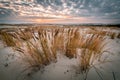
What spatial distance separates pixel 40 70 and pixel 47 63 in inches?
6.0

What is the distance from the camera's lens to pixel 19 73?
5.21ft

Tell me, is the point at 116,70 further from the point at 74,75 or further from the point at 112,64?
the point at 74,75

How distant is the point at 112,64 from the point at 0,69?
1673 millimetres

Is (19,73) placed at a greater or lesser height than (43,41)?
lesser

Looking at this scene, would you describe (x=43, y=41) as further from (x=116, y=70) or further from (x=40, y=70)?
(x=116, y=70)

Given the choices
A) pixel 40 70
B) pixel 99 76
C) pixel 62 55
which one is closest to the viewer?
pixel 99 76

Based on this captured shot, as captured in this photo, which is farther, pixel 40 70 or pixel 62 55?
pixel 62 55

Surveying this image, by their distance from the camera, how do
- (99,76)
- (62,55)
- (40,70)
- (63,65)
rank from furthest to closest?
1. (62,55)
2. (63,65)
3. (40,70)
4. (99,76)

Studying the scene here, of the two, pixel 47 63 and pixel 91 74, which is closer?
pixel 91 74

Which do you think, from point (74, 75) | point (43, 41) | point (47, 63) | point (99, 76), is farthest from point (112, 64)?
point (43, 41)

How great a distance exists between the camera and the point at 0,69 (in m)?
1.72

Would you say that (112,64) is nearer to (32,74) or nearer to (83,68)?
(83,68)

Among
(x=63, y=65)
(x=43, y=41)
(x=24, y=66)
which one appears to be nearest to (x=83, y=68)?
(x=63, y=65)

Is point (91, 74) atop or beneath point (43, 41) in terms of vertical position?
beneath
